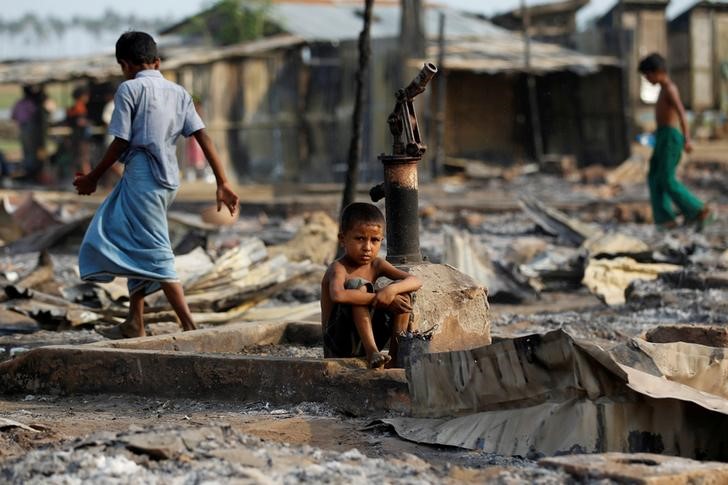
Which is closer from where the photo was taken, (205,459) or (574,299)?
(205,459)

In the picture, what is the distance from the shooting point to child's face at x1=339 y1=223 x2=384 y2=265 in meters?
4.89

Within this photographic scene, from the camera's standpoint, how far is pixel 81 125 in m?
20.2

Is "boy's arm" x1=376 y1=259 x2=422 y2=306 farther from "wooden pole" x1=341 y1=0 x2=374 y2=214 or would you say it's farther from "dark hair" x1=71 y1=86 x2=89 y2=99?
"dark hair" x1=71 y1=86 x2=89 y2=99

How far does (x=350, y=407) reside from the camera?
15.3ft

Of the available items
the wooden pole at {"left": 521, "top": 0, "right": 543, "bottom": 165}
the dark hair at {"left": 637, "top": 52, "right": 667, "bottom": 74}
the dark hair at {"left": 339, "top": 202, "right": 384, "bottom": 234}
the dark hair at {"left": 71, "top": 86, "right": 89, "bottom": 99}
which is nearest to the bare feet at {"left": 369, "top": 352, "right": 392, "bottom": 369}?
the dark hair at {"left": 339, "top": 202, "right": 384, "bottom": 234}

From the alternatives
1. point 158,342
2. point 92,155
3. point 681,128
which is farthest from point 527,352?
point 92,155

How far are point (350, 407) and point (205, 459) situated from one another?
1.24 metres

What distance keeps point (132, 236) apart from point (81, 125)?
14.8m

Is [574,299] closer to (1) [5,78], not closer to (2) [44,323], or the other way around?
(2) [44,323]

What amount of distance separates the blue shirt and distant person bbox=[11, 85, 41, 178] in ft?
55.7

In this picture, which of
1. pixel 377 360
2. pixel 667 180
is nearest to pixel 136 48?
pixel 377 360

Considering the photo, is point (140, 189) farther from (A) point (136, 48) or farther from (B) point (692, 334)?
(B) point (692, 334)

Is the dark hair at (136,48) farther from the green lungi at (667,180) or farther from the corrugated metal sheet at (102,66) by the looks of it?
the corrugated metal sheet at (102,66)

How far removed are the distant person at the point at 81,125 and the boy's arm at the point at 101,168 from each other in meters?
14.5
